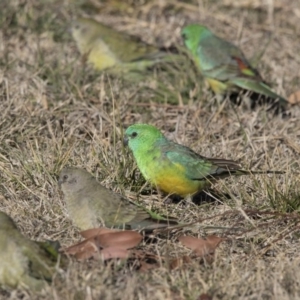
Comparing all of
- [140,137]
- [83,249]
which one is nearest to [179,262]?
[83,249]

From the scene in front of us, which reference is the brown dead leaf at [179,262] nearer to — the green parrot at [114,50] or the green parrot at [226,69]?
the green parrot at [226,69]

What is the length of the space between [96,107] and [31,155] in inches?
47.3

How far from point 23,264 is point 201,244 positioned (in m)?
1.01

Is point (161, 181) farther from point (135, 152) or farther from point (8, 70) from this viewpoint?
point (8, 70)

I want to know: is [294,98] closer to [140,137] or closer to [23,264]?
[140,137]

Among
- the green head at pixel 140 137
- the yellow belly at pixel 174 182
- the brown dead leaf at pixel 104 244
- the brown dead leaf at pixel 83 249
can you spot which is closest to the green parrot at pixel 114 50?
the green head at pixel 140 137

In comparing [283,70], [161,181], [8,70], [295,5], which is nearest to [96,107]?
[8,70]

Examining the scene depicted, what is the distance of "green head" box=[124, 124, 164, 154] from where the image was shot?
560 cm

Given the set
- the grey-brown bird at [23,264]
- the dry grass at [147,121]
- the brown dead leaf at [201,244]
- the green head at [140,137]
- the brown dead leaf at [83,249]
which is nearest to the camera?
the grey-brown bird at [23,264]

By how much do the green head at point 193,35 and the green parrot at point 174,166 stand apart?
8.24 ft

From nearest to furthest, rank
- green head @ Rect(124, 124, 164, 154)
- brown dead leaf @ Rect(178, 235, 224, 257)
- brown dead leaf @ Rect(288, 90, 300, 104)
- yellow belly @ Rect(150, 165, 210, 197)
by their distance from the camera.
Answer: brown dead leaf @ Rect(178, 235, 224, 257), yellow belly @ Rect(150, 165, 210, 197), green head @ Rect(124, 124, 164, 154), brown dead leaf @ Rect(288, 90, 300, 104)

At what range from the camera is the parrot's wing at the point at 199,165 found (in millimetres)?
5496

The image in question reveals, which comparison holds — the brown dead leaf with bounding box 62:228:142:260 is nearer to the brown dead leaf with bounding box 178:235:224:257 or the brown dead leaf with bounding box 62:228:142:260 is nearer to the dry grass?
the dry grass

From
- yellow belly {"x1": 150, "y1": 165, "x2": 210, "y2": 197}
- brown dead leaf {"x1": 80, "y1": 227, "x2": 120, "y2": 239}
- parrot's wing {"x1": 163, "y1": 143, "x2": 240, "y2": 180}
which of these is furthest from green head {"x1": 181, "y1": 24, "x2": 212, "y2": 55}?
brown dead leaf {"x1": 80, "y1": 227, "x2": 120, "y2": 239}
